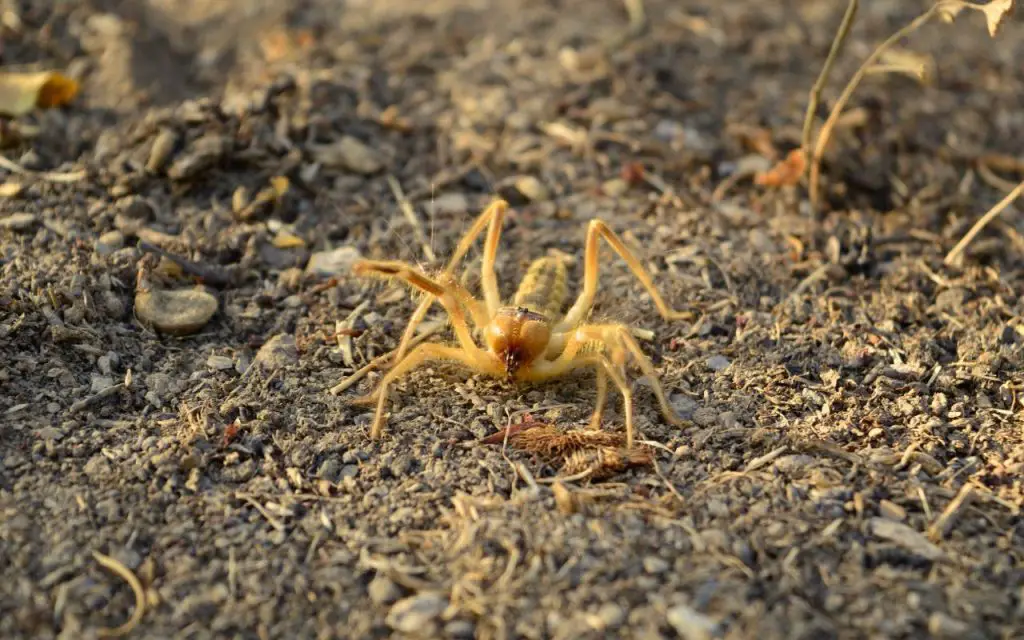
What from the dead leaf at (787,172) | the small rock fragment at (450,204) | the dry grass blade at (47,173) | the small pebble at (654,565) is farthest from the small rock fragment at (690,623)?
the dry grass blade at (47,173)

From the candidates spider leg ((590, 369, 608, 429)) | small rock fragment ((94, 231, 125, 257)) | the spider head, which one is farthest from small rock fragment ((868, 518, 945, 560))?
small rock fragment ((94, 231, 125, 257))

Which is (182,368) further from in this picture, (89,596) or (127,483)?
(89,596)

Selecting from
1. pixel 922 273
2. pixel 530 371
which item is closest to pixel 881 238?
pixel 922 273

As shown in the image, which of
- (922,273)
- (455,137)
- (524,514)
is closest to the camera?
(524,514)

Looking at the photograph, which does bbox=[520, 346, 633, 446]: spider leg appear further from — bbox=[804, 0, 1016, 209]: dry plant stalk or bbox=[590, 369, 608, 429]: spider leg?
bbox=[804, 0, 1016, 209]: dry plant stalk

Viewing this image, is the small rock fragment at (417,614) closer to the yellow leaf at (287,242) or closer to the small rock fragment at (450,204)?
the yellow leaf at (287,242)

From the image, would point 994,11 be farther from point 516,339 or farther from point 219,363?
point 219,363
